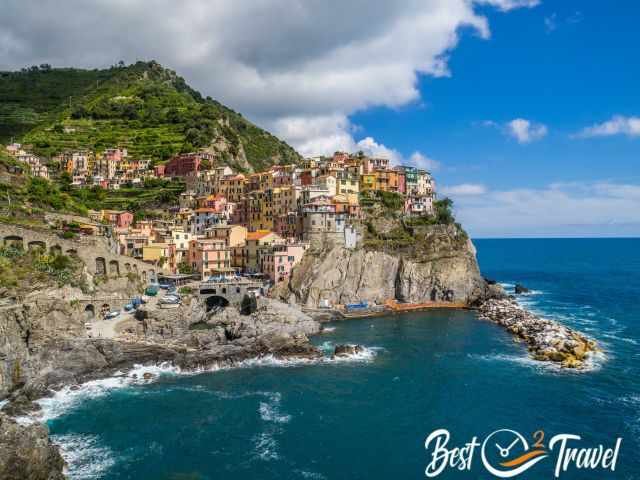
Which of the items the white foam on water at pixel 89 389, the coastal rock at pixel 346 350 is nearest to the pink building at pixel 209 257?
the white foam on water at pixel 89 389

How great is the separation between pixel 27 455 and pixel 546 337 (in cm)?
5022

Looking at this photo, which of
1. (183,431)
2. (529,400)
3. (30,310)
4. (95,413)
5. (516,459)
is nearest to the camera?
(516,459)

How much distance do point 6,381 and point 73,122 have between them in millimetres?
117938

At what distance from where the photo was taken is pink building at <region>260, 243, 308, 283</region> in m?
73.4

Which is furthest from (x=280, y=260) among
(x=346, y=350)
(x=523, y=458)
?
(x=523, y=458)

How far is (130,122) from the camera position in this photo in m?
140

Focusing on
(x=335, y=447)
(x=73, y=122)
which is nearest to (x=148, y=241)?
(x=335, y=447)

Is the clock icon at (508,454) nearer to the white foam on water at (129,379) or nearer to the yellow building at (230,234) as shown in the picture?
the white foam on water at (129,379)

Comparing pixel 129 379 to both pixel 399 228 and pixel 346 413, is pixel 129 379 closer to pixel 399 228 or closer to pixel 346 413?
pixel 346 413

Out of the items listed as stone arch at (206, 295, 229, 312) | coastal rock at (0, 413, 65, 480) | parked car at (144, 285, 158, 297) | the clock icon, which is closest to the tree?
parked car at (144, 285, 158, 297)

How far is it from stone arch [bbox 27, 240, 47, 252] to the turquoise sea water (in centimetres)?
2234

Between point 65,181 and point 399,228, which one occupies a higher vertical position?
point 65,181

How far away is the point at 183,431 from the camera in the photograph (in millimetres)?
33188

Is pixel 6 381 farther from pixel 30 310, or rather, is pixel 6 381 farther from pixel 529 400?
pixel 529 400
